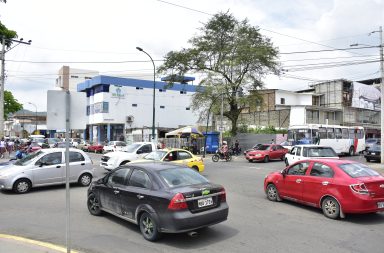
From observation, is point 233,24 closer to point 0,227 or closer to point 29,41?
point 29,41

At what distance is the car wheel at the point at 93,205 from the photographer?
8.94m

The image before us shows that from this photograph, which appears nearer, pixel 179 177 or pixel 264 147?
pixel 179 177

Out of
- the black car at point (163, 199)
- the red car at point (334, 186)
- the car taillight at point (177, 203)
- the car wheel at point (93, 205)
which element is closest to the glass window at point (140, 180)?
the black car at point (163, 199)

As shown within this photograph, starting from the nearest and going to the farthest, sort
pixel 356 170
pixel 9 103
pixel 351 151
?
pixel 356 170
pixel 351 151
pixel 9 103

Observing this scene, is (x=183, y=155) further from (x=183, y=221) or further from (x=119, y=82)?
(x=119, y=82)

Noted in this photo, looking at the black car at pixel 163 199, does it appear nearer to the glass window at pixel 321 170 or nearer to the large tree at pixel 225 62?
the glass window at pixel 321 170

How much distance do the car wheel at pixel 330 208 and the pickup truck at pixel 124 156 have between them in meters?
11.0

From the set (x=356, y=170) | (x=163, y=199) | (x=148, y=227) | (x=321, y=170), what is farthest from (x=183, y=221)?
(x=356, y=170)

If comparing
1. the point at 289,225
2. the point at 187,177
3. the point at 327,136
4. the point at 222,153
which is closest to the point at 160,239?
the point at 187,177

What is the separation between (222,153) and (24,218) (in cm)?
2157

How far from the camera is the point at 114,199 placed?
8.09 metres

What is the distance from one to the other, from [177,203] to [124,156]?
39.9 ft

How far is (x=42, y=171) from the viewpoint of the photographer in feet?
44.1

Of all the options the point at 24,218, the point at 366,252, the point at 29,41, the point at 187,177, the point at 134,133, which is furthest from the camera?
the point at 134,133
